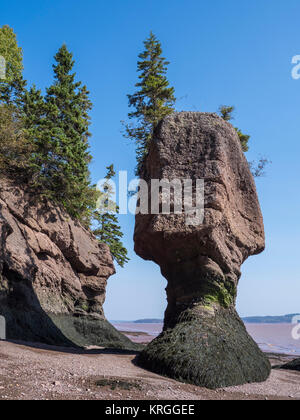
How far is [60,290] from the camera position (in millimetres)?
17375

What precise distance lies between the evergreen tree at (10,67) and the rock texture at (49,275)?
24.5 ft

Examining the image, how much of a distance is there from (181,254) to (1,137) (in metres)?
10.8

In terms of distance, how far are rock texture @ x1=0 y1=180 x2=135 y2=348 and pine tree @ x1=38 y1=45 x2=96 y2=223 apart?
3.41ft

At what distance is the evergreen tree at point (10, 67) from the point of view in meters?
20.5

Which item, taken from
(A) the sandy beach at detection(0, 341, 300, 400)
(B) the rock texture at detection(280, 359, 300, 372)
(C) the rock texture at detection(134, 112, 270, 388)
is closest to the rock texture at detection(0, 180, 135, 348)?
(A) the sandy beach at detection(0, 341, 300, 400)

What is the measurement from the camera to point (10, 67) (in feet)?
73.6

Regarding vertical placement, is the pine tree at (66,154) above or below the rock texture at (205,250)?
above

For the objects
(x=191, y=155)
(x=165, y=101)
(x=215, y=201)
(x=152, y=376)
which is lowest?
(x=152, y=376)

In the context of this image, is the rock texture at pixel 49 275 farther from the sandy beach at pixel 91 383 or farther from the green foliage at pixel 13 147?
the sandy beach at pixel 91 383

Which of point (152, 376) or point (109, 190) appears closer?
point (152, 376)

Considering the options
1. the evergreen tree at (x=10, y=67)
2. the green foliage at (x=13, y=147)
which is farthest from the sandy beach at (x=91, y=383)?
the evergreen tree at (x=10, y=67)

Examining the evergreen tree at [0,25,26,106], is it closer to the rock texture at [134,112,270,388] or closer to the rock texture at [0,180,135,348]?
the rock texture at [0,180,135,348]
